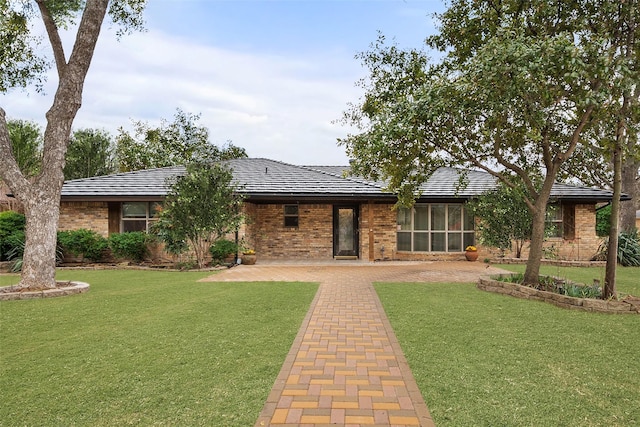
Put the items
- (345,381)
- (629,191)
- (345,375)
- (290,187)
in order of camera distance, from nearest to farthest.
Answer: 1. (345,381)
2. (345,375)
3. (290,187)
4. (629,191)

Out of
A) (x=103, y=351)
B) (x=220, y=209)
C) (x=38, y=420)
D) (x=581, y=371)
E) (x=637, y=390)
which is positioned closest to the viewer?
(x=38, y=420)

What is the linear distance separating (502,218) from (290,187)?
24.6 feet

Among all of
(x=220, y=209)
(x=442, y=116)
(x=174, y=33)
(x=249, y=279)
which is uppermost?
(x=174, y=33)

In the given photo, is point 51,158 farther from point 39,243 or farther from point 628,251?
point 628,251

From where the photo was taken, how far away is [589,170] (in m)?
22.5

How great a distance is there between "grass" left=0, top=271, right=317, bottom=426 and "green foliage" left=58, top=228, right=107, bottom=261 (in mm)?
5639

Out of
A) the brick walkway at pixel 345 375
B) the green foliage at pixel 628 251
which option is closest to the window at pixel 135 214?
the brick walkway at pixel 345 375

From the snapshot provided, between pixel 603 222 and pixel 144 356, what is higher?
pixel 603 222

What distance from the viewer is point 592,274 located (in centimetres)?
1059

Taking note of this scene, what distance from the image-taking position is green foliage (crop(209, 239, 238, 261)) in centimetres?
1251

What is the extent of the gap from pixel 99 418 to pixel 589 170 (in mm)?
27001

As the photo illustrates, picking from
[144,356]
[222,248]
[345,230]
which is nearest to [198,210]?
[222,248]

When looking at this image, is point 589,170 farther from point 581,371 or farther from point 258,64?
point 581,371

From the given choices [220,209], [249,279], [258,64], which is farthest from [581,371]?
[258,64]
